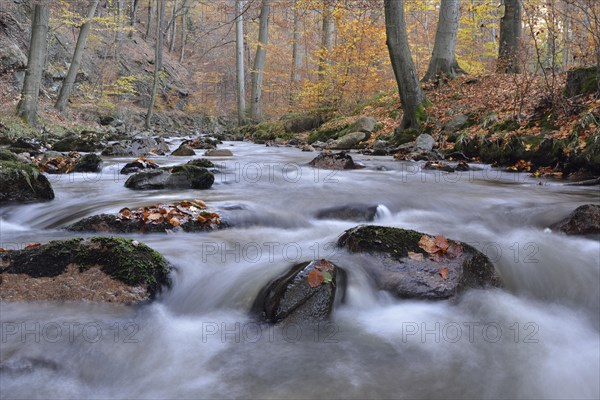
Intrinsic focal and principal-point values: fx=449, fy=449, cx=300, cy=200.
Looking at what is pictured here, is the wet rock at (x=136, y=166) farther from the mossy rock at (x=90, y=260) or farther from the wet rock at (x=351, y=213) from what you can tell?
the mossy rock at (x=90, y=260)

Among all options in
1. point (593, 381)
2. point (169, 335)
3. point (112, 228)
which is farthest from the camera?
point (112, 228)

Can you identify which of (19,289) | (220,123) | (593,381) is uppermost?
(220,123)

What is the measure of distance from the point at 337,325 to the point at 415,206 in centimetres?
300

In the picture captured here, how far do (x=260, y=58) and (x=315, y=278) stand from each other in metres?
20.0

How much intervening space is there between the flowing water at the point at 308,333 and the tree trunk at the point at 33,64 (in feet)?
34.4

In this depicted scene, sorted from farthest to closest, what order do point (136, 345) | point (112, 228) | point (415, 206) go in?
point (415, 206), point (112, 228), point (136, 345)

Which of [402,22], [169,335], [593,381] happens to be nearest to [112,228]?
[169,335]

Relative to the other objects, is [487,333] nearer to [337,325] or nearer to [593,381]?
[593,381]

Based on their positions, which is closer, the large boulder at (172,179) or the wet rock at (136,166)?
the large boulder at (172,179)

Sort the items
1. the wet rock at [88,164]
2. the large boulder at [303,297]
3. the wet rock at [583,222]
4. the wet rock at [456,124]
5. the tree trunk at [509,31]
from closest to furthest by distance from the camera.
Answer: the large boulder at [303,297] → the wet rock at [583,222] → the wet rock at [88,164] → the wet rock at [456,124] → the tree trunk at [509,31]

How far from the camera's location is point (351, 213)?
4844 mm

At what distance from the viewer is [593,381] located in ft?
7.13

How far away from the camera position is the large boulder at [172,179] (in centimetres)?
595

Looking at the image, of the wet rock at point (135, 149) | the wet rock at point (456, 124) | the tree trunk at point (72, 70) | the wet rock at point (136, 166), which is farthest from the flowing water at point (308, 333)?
the tree trunk at point (72, 70)
